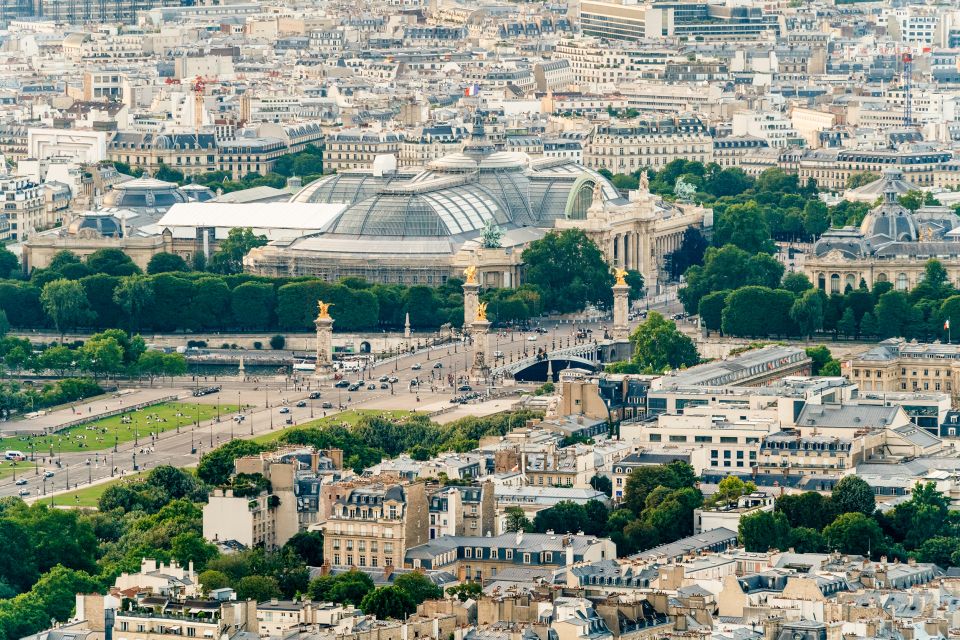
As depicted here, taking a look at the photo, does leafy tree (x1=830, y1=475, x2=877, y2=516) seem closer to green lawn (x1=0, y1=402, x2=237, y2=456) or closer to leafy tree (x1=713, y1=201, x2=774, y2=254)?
green lawn (x1=0, y1=402, x2=237, y2=456)

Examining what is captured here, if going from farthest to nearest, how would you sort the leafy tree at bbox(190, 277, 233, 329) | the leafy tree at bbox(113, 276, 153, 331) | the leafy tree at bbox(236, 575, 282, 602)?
the leafy tree at bbox(190, 277, 233, 329) < the leafy tree at bbox(113, 276, 153, 331) < the leafy tree at bbox(236, 575, 282, 602)

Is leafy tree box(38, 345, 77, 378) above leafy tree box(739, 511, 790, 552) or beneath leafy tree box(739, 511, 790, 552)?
beneath

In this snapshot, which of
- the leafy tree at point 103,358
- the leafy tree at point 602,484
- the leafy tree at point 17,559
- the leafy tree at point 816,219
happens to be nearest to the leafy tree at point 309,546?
the leafy tree at point 17,559

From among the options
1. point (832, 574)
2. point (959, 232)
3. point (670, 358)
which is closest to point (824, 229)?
point (959, 232)

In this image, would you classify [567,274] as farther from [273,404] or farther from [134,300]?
[273,404]

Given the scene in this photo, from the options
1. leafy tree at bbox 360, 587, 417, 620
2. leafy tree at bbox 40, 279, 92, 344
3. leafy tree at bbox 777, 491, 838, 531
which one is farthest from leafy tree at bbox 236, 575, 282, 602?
leafy tree at bbox 40, 279, 92, 344

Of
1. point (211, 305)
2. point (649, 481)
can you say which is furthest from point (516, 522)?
point (211, 305)

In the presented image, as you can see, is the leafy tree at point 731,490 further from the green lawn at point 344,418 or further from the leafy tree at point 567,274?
the leafy tree at point 567,274
